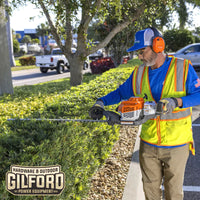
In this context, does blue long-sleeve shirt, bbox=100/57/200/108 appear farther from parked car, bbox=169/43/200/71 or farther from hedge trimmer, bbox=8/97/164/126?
parked car, bbox=169/43/200/71

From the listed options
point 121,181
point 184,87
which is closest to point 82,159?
point 121,181

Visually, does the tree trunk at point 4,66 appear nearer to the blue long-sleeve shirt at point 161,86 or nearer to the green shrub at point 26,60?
the blue long-sleeve shirt at point 161,86

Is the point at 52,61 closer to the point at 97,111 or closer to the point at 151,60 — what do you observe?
the point at 97,111

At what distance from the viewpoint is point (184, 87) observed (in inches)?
99.3

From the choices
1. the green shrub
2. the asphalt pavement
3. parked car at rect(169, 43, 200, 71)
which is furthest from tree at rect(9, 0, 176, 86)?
the green shrub

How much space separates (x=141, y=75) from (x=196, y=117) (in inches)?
226

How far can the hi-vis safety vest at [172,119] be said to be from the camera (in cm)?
252

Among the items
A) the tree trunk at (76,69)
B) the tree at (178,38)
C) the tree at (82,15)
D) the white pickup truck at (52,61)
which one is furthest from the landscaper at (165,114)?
the tree at (178,38)

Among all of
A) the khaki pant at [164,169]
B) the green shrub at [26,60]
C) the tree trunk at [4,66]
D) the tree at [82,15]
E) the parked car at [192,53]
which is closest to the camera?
the khaki pant at [164,169]

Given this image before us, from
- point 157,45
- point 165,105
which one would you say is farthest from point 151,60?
point 165,105

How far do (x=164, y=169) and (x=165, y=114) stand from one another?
23.4 inches

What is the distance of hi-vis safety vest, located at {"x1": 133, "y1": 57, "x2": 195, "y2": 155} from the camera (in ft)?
8.27

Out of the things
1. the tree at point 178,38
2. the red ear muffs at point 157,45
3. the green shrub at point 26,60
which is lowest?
the red ear muffs at point 157,45

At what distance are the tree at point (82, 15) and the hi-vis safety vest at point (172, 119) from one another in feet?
15.1
